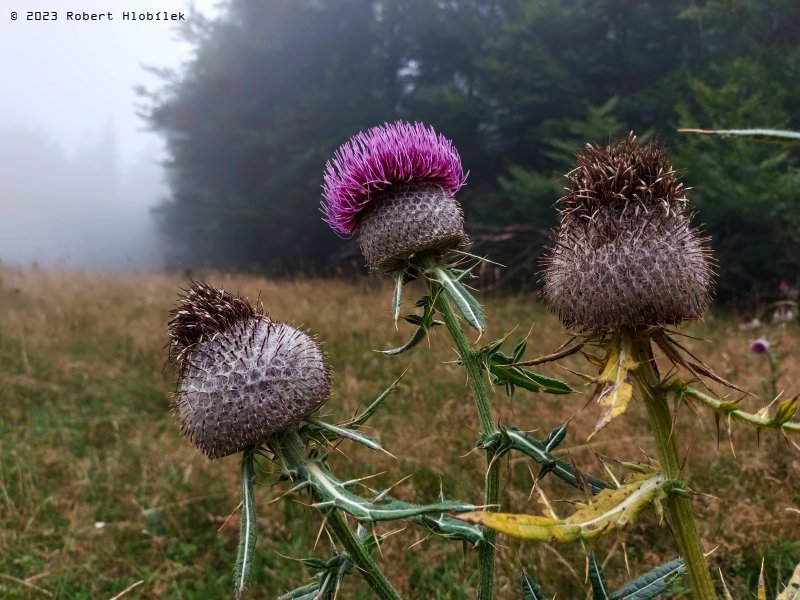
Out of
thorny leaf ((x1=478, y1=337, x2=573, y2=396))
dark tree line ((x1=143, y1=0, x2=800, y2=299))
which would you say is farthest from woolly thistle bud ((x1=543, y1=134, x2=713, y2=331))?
dark tree line ((x1=143, y1=0, x2=800, y2=299))

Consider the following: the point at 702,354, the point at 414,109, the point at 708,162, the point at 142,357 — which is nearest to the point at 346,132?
the point at 414,109

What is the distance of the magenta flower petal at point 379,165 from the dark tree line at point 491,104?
8.17 m

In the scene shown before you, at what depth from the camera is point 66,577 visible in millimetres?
3447

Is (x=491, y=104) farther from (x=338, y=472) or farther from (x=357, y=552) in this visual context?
(x=357, y=552)

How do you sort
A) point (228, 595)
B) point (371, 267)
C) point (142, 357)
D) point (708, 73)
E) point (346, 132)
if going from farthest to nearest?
point (346, 132) < point (708, 73) < point (142, 357) < point (228, 595) < point (371, 267)

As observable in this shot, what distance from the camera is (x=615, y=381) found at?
57.0 inches

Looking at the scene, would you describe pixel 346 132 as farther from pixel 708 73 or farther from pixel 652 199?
pixel 652 199

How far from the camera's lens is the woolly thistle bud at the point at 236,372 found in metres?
1.92

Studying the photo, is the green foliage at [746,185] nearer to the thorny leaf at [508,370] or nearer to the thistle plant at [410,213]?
the thistle plant at [410,213]

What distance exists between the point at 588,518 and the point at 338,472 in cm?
344

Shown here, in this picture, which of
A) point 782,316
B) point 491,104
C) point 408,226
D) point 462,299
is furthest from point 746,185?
point 462,299

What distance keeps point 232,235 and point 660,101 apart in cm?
1513

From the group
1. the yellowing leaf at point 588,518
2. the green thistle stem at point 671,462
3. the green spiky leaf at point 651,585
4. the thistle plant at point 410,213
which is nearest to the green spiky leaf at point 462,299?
the thistle plant at point 410,213

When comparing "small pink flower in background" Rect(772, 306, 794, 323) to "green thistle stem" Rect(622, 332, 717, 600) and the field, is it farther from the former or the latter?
"green thistle stem" Rect(622, 332, 717, 600)
